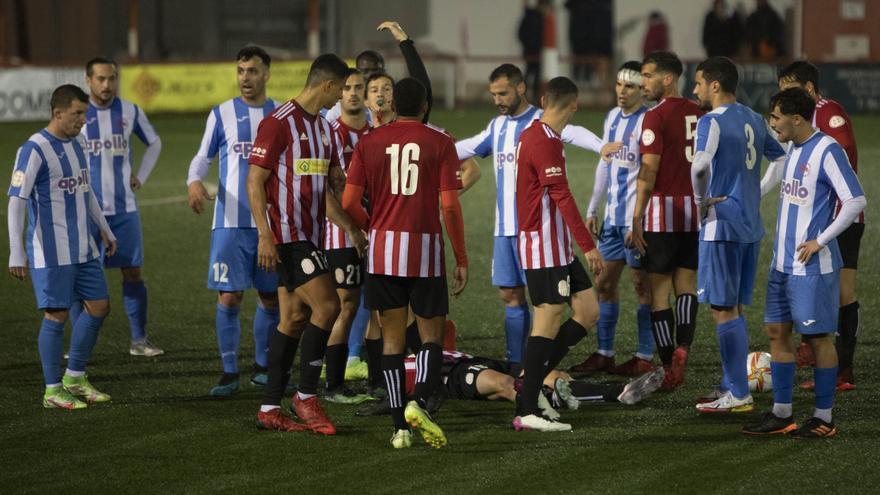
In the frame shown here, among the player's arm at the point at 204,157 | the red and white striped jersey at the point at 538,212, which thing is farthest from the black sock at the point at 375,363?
the player's arm at the point at 204,157

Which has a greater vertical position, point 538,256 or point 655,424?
point 538,256

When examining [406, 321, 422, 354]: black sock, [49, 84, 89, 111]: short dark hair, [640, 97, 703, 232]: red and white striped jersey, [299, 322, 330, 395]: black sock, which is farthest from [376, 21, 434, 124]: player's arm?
[49, 84, 89, 111]: short dark hair

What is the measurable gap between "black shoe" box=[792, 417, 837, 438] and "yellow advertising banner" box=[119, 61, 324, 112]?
67.8 ft

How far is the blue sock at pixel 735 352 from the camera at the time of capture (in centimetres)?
751

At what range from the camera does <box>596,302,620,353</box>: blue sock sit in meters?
8.84

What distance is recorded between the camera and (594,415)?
7.55m

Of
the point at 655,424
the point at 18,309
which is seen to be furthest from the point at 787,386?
the point at 18,309

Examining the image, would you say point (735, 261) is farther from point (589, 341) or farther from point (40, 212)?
point (40, 212)

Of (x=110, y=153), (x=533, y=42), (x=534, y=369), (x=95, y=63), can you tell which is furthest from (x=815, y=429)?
(x=533, y=42)

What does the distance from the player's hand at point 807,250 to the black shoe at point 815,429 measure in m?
0.84

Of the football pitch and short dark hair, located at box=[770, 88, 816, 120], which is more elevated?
short dark hair, located at box=[770, 88, 816, 120]

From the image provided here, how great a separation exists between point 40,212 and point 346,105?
189cm

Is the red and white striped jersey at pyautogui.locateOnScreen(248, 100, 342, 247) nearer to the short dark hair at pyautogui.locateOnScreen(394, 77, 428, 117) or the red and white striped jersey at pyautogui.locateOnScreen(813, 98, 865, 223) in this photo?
the short dark hair at pyautogui.locateOnScreen(394, 77, 428, 117)

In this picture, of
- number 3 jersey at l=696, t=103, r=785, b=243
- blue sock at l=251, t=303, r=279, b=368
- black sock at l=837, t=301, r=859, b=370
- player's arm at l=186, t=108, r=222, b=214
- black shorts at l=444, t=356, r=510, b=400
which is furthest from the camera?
blue sock at l=251, t=303, r=279, b=368
